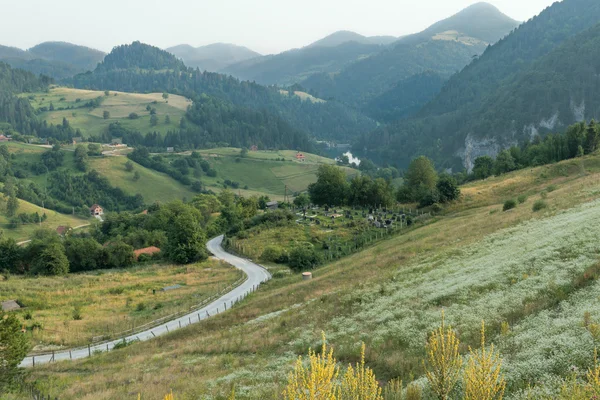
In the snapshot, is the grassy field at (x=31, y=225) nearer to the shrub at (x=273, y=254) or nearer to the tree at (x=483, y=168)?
the shrub at (x=273, y=254)

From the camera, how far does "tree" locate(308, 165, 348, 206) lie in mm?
119688

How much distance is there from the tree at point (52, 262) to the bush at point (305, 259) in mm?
43773

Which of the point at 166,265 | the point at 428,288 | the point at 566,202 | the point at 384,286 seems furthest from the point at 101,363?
the point at 166,265

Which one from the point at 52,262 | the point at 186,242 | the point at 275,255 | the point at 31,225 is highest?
the point at 186,242

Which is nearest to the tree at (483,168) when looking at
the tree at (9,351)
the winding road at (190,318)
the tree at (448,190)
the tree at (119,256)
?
the tree at (448,190)

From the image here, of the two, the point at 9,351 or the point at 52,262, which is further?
the point at 52,262

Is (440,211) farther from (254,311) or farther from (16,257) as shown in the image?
(16,257)

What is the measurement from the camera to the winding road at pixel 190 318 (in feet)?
116

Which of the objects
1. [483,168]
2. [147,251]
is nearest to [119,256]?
[147,251]

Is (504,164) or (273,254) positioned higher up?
(504,164)

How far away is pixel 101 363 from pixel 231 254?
60987 millimetres

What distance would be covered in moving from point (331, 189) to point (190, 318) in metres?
78.3

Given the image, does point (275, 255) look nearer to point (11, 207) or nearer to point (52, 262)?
point (52, 262)

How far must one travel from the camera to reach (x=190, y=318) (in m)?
46.0
